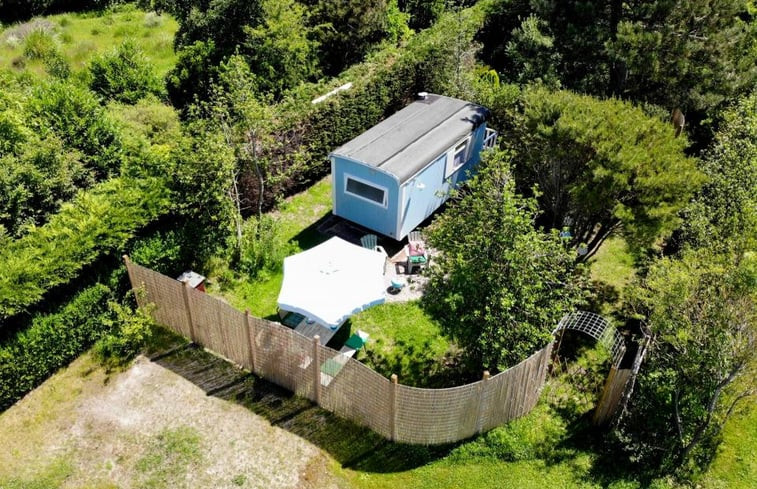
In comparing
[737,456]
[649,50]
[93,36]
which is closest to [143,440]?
[737,456]

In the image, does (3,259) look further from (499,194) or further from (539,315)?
(539,315)

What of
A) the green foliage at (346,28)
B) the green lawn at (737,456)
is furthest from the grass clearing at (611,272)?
the green foliage at (346,28)

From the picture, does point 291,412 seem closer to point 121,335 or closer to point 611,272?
point 121,335

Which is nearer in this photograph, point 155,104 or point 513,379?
point 513,379

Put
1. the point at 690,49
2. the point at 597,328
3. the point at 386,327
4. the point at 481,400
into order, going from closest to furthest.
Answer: the point at 481,400 < the point at 597,328 < the point at 386,327 < the point at 690,49

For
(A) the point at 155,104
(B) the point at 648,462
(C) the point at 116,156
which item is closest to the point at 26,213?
(C) the point at 116,156

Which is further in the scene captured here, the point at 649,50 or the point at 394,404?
the point at 649,50

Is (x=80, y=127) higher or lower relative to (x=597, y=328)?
higher
